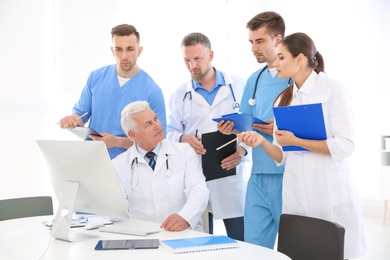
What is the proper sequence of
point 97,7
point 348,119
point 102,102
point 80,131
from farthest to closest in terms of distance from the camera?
point 97,7 → point 102,102 → point 80,131 → point 348,119

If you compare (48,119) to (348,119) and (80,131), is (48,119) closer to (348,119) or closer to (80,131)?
(80,131)

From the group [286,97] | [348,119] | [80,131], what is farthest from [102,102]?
[348,119]

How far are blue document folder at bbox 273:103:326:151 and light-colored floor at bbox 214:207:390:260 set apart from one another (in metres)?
2.24

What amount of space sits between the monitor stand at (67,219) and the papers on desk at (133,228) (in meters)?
0.10

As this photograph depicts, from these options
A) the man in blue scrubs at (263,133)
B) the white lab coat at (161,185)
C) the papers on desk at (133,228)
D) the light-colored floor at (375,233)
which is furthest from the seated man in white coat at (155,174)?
the light-colored floor at (375,233)

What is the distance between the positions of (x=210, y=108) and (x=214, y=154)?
1.20 ft

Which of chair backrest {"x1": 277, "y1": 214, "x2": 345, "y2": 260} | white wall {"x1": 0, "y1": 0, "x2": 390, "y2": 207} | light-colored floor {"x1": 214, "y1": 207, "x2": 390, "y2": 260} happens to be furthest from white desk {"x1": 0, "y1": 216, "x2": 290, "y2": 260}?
light-colored floor {"x1": 214, "y1": 207, "x2": 390, "y2": 260}

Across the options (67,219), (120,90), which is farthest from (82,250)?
(120,90)

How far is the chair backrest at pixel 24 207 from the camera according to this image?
2643 millimetres

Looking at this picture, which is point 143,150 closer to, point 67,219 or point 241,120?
point 241,120

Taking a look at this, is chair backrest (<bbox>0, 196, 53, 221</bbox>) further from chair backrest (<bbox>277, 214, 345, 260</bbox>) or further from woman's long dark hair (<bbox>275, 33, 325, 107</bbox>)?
woman's long dark hair (<bbox>275, 33, 325, 107</bbox>)

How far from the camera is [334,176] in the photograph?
2148 millimetres

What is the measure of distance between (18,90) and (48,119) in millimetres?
388

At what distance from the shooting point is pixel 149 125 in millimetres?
2453
